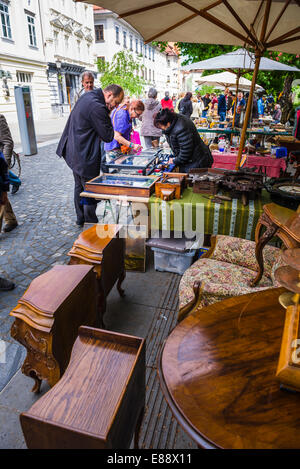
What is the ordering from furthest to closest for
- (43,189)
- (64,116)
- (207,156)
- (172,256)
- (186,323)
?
(64,116) → (43,189) → (207,156) → (172,256) → (186,323)

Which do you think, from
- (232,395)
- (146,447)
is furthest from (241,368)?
(146,447)

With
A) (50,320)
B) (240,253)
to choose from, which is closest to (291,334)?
(50,320)

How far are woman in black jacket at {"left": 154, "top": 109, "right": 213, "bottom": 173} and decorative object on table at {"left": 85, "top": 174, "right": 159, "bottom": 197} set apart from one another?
0.68 metres

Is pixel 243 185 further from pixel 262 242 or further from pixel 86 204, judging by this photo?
pixel 86 204

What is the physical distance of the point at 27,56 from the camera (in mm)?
21594

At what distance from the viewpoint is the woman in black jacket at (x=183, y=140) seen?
3.96 m

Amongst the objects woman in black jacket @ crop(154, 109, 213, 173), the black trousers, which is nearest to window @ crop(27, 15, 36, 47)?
the black trousers

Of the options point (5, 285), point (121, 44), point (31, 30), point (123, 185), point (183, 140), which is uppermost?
point (121, 44)

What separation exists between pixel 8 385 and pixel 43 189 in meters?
5.50

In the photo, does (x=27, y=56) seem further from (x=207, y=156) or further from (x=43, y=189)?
(x=207, y=156)

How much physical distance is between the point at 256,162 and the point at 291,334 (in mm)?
5228

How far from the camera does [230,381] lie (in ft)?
4.08

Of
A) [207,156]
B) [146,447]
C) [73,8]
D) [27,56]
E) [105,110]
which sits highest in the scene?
[73,8]

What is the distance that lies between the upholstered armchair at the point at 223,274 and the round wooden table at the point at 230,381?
57 cm
